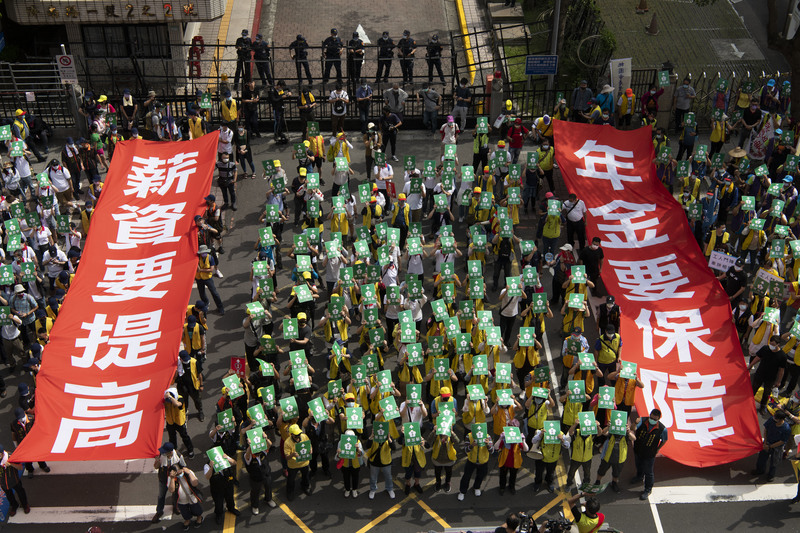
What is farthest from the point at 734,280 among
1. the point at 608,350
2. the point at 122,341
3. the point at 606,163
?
the point at 122,341

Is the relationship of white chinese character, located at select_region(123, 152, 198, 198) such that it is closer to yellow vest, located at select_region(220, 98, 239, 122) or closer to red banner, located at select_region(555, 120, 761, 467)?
yellow vest, located at select_region(220, 98, 239, 122)

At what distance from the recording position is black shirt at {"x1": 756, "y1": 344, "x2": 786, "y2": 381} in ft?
59.0

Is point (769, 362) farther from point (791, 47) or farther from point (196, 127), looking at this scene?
point (196, 127)

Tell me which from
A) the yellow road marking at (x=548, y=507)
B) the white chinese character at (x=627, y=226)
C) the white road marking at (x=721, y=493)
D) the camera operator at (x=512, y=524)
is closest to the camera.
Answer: the camera operator at (x=512, y=524)

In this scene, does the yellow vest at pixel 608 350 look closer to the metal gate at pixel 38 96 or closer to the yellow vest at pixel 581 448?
the yellow vest at pixel 581 448

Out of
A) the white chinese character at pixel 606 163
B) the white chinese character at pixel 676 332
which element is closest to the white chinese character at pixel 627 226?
the white chinese character at pixel 606 163

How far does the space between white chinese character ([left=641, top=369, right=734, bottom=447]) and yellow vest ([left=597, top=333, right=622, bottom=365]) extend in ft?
2.39

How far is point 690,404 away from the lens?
→ 58.0 ft

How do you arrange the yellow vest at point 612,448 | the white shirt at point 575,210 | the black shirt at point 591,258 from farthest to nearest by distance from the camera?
the white shirt at point 575,210
the black shirt at point 591,258
the yellow vest at point 612,448

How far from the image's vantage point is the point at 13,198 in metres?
23.9

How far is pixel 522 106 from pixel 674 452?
528 inches

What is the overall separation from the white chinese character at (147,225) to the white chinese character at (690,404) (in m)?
11.0

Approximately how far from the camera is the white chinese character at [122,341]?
1809cm

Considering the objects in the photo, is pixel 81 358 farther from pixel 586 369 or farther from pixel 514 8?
pixel 514 8
